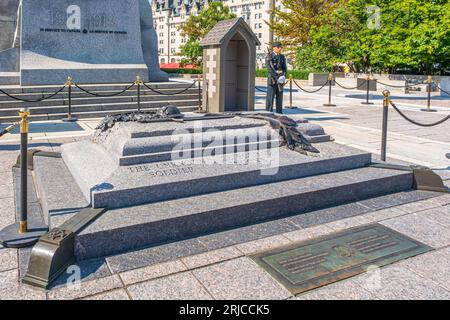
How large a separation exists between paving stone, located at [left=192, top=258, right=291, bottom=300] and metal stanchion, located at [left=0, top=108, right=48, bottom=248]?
189 centimetres

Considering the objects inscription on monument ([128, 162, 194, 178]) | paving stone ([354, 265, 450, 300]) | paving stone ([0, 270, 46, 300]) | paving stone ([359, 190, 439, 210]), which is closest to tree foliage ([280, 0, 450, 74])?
paving stone ([359, 190, 439, 210])

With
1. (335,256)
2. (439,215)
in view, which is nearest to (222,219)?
(335,256)

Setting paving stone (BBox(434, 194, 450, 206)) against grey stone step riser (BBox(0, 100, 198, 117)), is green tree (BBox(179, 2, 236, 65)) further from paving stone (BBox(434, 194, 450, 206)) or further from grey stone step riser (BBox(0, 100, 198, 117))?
paving stone (BBox(434, 194, 450, 206))

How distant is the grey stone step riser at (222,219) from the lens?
440 centimetres

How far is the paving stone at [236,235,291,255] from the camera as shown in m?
4.62

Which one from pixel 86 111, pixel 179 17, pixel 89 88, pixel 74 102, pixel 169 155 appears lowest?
pixel 169 155

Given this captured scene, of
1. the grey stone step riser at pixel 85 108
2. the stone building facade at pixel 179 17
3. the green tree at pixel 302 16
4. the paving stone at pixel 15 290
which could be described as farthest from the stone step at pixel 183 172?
the stone building facade at pixel 179 17

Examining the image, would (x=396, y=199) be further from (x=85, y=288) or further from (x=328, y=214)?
(x=85, y=288)

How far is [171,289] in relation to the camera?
3.80m

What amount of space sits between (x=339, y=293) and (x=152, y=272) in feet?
5.62

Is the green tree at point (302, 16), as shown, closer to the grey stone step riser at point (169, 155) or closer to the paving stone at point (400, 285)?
the grey stone step riser at point (169, 155)

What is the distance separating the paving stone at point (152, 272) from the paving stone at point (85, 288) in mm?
95

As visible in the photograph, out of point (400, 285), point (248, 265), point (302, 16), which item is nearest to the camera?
point (400, 285)
